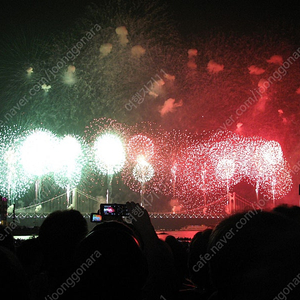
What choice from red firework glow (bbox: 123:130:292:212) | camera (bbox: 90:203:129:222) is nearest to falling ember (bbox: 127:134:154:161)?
red firework glow (bbox: 123:130:292:212)

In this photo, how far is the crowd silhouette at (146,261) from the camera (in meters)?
1.41

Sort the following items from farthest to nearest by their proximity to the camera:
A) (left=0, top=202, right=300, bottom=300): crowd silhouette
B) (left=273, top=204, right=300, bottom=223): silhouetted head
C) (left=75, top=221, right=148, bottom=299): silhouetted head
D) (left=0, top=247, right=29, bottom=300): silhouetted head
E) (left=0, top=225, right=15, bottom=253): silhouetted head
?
1. (left=0, top=225, right=15, bottom=253): silhouetted head
2. (left=273, top=204, right=300, bottom=223): silhouetted head
3. (left=75, top=221, right=148, bottom=299): silhouetted head
4. (left=0, top=247, right=29, bottom=300): silhouetted head
5. (left=0, top=202, right=300, bottom=300): crowd silhouette

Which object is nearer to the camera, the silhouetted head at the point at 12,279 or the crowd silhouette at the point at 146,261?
the crowd silhouette at the point at 146,261

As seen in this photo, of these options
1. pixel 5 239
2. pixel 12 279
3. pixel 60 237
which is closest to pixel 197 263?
pixel 60 237

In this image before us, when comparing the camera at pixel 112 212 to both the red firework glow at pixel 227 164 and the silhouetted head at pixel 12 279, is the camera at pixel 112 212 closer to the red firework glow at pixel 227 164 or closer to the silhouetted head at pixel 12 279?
the silhouetted head at pixel 12 279

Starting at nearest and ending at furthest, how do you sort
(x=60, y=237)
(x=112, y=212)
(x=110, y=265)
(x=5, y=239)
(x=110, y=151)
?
(x=110, y=265)
(x=60, y=237)
(x=5, y=239)
(x=112, y=212)
(x=110, y=151)

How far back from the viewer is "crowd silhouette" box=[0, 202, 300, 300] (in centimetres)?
141

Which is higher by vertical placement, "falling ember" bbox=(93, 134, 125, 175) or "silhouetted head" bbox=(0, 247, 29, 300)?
"falling ember" bbox=(93, 134, 125, 175)

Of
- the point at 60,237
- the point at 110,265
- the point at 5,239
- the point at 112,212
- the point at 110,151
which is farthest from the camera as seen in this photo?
the point at 110,151

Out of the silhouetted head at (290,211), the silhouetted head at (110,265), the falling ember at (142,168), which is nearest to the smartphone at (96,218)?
the silhouetted head at (290,211)

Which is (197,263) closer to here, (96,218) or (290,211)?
(290,211)

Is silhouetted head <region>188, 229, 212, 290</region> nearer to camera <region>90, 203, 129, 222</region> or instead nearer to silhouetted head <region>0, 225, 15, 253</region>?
camera <region>90, 203, 129, 222</region>

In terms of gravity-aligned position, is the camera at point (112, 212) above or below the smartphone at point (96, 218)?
above

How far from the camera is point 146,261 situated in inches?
85.4
